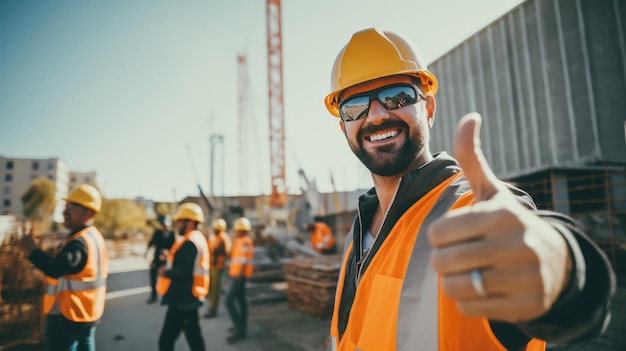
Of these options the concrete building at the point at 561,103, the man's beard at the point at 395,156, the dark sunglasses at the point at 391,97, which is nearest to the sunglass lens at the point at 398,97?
the dark sunglasses at the point at 391,97

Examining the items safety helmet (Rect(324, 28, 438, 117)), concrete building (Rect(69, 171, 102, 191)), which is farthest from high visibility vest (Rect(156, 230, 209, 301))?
concrete building (Rect(69, 171, 102, 191))

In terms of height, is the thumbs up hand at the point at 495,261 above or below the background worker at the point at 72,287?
above

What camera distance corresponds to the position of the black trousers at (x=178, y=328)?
369 centimetres

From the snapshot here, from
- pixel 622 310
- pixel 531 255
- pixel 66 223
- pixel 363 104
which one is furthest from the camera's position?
pixel 622 310

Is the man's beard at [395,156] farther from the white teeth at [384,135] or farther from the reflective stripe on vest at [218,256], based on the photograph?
the reflective stripe on vest at [218,256]

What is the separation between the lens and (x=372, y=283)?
1121mm

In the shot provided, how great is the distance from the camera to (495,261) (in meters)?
0.49

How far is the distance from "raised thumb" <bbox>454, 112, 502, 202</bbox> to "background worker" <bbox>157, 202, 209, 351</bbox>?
407cm

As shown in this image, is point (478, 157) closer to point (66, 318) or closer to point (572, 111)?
point (66, 318)

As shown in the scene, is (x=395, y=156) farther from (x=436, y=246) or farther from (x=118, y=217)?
(x=118, y=217)

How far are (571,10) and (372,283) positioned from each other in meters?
7.88

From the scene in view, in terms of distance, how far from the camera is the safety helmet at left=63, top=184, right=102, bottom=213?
3.49 m

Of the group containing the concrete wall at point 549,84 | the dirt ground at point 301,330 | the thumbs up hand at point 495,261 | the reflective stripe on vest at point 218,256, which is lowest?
the dirt ground at point 301,330

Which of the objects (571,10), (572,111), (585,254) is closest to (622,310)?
(572,111)
